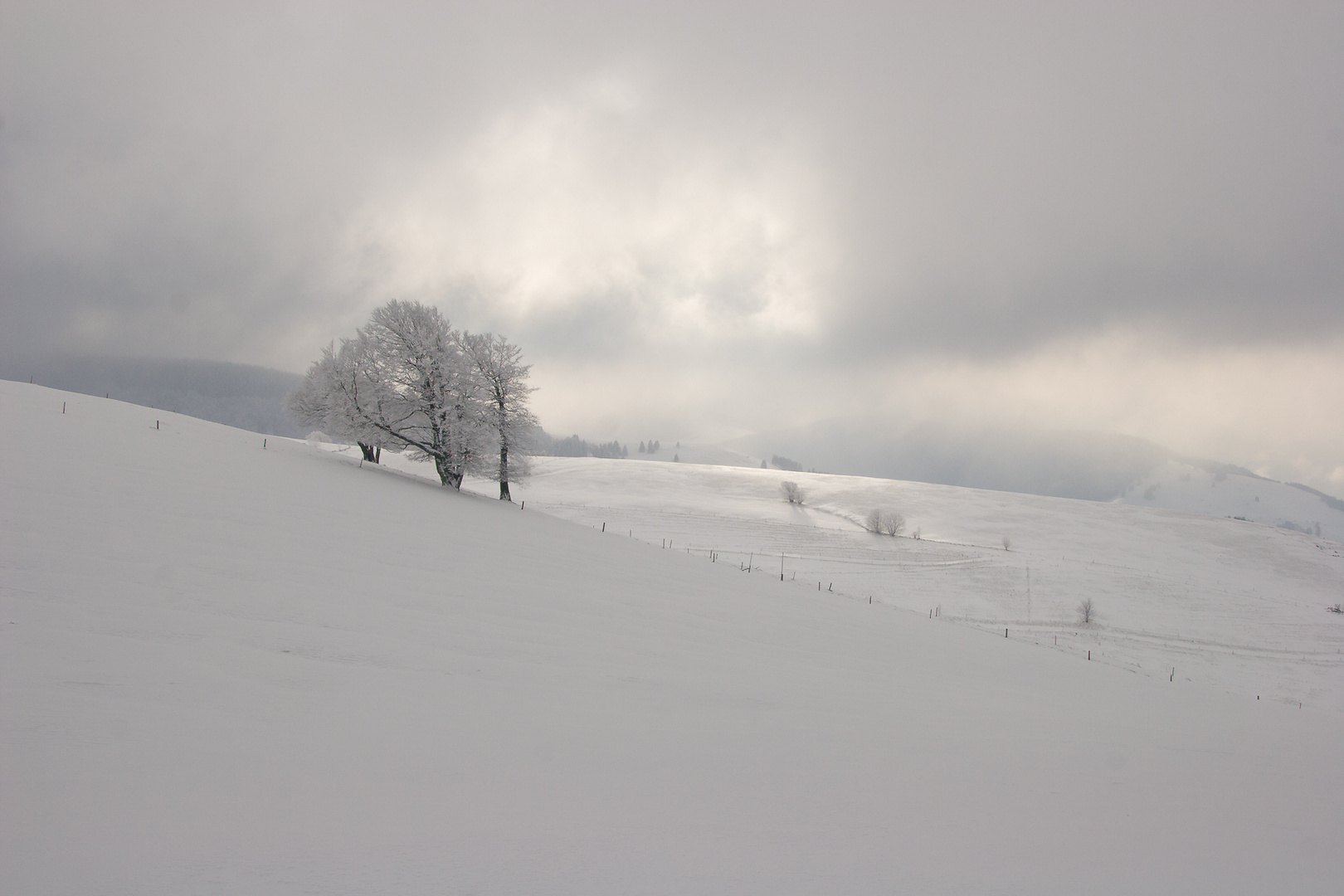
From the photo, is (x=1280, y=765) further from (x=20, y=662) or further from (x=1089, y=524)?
(x=1089, y=524)

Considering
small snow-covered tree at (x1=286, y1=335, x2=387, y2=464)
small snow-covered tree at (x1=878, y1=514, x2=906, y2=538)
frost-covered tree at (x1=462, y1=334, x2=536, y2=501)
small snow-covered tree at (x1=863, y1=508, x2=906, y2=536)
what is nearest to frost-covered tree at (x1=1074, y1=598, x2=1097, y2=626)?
small snow-covered tree at (x1=878, y1=514, x2=906, y2=538)

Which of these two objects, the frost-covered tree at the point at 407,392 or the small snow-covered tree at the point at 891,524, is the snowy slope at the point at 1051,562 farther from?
the frost-covered tree at the point at 407,392

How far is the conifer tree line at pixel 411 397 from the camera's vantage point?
22547mm

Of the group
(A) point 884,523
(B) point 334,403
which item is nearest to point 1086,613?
(A) point 884,523

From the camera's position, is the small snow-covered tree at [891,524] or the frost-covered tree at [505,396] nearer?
the frost-covered tree at [505,396]

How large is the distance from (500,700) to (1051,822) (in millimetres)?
3950

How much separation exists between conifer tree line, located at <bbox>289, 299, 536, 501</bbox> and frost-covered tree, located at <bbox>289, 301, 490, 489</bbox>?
0.11ft

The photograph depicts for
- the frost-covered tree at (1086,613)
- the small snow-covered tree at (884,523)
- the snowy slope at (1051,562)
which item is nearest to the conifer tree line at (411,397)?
the snowy slope at (1051,562)

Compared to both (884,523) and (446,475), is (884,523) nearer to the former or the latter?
(884,523)

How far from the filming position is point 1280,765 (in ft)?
20.4

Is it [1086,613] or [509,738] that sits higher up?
[509,738]

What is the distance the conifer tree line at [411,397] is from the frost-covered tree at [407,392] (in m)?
0.03

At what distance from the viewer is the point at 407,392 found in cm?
2303

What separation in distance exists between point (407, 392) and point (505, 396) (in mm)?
4177
